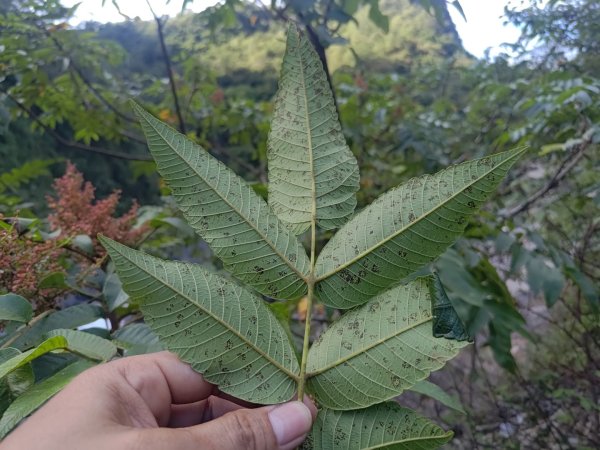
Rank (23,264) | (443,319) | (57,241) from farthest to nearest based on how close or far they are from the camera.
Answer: (57,241) → (23,264) → (443,319)

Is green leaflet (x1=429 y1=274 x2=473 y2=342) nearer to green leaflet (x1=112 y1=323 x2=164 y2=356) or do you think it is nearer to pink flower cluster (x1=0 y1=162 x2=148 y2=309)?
green leaflet (x1=112 y1=323 x2=164 y2=356)

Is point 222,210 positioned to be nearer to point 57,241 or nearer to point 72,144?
point 57,241

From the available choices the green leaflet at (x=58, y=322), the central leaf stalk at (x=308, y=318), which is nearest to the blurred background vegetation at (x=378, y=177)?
the green leaflet at (x=58, y=322)

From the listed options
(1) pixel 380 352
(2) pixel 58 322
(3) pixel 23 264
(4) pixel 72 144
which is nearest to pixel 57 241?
(3) pixel 23 264

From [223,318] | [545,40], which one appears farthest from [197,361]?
[545,40]

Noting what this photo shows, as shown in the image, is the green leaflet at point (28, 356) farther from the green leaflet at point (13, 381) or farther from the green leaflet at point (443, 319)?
the green leaflet at point (443, 319)
